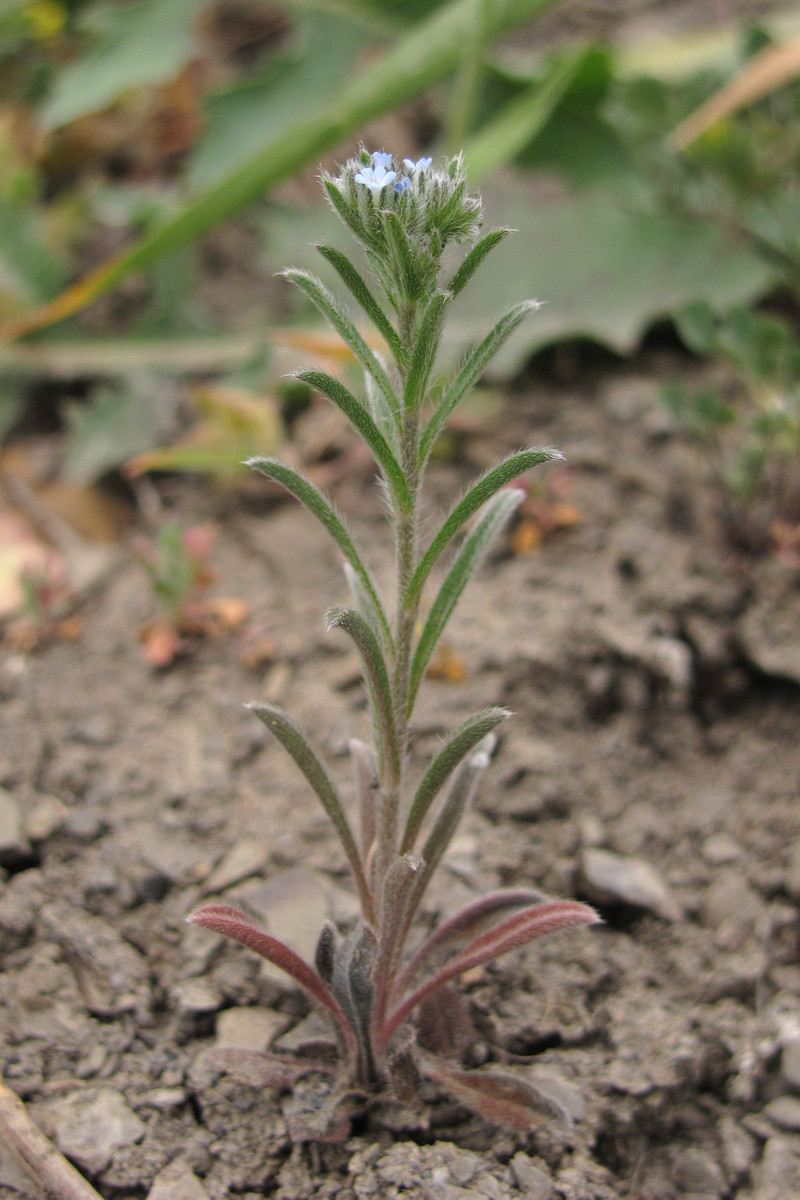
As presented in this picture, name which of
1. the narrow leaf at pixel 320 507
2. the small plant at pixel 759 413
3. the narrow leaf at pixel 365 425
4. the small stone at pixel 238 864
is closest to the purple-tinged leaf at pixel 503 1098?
the small stone at pixel 238 864

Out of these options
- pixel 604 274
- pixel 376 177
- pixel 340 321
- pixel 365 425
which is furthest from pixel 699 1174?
Answer: pixel 604 274

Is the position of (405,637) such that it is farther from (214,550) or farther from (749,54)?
(749,54)

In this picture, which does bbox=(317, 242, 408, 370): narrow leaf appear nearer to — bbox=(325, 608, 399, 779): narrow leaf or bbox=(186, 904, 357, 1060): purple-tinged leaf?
bbox=(325, 608, 399, 779): narrow leaf

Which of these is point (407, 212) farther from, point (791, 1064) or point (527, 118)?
point (527, 118)

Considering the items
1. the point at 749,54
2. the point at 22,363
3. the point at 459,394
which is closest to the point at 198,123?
the point at 22,363

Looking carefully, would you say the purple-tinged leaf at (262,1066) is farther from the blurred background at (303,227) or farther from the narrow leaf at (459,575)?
the blurred background at (303,227)

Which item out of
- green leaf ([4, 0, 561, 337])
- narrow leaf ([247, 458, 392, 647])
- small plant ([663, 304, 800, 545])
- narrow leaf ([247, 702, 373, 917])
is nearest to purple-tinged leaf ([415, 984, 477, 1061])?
narrow leaf ([247, 702, 373, 917])

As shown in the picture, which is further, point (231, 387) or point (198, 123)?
point (198, 123)
